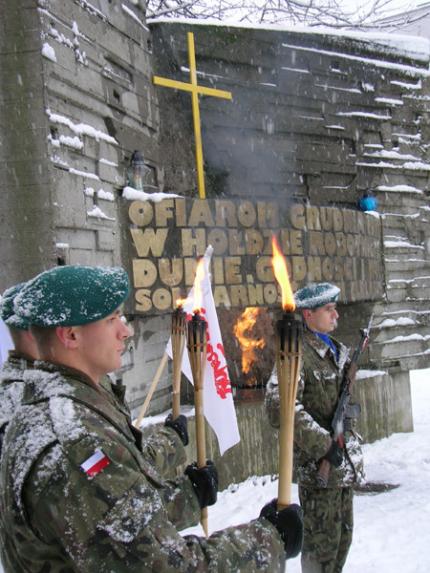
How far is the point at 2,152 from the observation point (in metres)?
5.39

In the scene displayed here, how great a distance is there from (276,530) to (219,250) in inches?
215

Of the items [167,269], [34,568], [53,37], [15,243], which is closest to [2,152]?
[15,243]

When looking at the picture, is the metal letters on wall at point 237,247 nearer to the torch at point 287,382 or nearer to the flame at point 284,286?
the flame at point 284,286

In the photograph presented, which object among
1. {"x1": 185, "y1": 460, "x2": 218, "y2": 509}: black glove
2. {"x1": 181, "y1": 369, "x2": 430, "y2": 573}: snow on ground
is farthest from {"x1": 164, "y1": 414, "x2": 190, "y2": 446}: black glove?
{"x1": 181, "y1": 369, "x2": 430, "y2": 573}: snow on ground

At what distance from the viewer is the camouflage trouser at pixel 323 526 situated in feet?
12.4

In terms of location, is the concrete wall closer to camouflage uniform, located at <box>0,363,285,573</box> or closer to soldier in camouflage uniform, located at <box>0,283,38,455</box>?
soldier in camouflage uniform, located at <box>0,283,38,455</box>

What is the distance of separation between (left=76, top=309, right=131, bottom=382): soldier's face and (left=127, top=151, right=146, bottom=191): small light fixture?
517 cm

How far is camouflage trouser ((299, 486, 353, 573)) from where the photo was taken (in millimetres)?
3781

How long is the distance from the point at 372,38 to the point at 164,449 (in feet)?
29.5

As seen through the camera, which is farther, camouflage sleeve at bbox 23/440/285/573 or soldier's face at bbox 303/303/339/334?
soldier's face at bbox 303/303/339/334

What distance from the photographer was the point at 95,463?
4.67 ft

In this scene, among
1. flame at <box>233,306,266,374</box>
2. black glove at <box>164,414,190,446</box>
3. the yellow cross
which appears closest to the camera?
black glove at <box>164,414,190,446</box>

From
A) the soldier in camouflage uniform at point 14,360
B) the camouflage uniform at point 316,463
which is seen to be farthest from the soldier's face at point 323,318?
the soldier in camouflage uniform at point 14,360

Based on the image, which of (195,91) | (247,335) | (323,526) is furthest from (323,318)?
(247,335)
